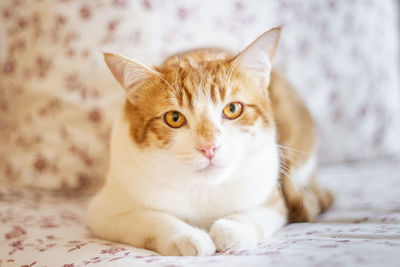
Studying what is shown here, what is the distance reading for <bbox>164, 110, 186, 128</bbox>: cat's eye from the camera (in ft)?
3.23

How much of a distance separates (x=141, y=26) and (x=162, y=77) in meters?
0.68

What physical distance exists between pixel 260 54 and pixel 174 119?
33 cm

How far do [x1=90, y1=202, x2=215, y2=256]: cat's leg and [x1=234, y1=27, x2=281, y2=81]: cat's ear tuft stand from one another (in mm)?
514

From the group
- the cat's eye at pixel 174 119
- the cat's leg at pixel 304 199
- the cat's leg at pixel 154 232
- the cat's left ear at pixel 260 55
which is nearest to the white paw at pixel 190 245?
the cat's leg at pixel 154 232

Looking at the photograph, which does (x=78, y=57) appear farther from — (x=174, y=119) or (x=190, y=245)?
(x=190, y=245)

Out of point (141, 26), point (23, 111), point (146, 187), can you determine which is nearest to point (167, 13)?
point (141, 26)

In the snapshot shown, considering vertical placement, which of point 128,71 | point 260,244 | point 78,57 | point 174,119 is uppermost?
point 78,57

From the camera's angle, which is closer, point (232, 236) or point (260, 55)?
point (232, 236)

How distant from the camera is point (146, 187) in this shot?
1.05 metres

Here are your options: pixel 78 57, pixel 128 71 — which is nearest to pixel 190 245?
pixel 128 71

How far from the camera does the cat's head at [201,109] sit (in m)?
0.93

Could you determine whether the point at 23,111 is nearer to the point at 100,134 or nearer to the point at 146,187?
the point at 100,134

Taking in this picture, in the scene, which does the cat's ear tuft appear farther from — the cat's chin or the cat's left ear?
the cat's chin

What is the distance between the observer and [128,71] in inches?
40.1
